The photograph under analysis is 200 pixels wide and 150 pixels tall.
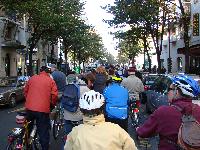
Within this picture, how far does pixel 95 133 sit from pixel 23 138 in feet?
15.0

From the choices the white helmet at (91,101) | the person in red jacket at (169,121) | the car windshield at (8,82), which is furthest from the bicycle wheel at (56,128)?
the car windshield at (8,82)

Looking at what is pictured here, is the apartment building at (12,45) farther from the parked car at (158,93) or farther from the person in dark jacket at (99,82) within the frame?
the person in dark jacket at (99,82)

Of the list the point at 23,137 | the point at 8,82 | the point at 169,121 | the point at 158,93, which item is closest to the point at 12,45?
the point at 8,82

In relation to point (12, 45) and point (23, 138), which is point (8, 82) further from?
point (12, 45)

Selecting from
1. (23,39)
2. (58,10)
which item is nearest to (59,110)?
(58,10)

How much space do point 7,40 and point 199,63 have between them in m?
19.0

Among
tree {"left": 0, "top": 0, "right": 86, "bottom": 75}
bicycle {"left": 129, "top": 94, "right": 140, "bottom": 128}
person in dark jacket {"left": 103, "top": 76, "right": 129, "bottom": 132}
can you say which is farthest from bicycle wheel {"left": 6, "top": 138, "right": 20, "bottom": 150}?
tree {"left": 0, "top": 0, "right": 86, "bottom": 75}

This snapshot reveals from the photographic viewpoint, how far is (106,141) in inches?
151

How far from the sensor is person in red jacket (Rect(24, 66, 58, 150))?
8359 mm

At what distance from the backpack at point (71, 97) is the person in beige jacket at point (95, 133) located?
4438mm

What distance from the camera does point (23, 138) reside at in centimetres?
822

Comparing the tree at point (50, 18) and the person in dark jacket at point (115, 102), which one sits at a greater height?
the tree at point (50, 18)

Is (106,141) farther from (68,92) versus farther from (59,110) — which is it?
(59,110)

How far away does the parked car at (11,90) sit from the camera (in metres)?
21.0
